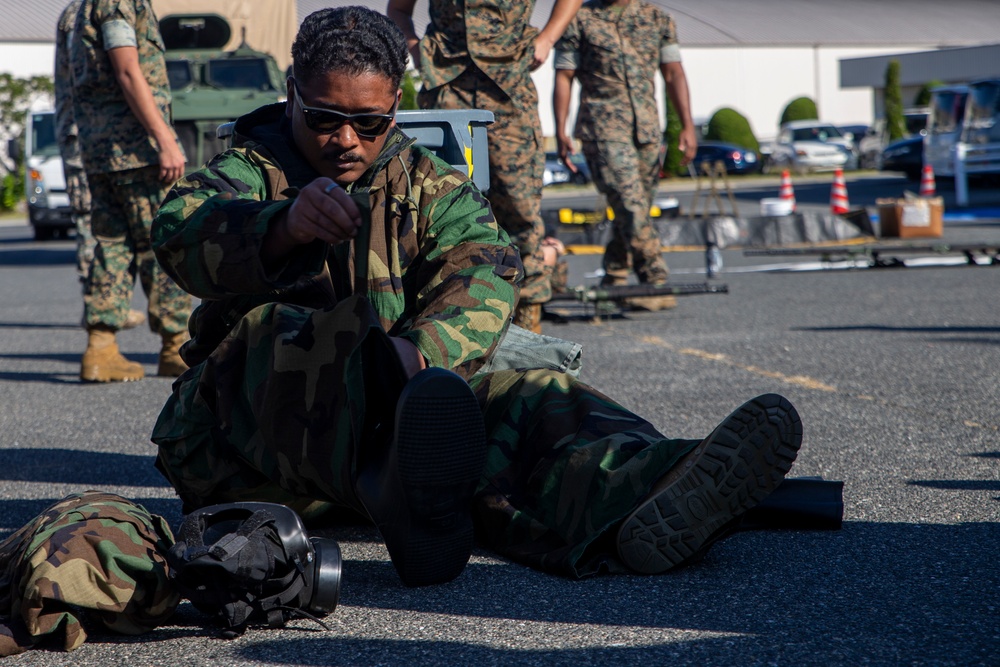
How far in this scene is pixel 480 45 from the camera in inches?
198

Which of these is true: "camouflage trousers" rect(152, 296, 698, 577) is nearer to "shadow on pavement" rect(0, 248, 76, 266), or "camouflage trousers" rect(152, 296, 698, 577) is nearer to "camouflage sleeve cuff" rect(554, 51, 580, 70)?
"camouflage sleeve cuff" rect(554, 51, 580, 70)

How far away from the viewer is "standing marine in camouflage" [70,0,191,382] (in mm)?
5230

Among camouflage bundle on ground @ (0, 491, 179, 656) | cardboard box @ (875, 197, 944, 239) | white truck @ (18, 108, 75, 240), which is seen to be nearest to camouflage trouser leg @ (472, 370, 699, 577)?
camouflage bundle on ground @ (0, 491, 179, 656)

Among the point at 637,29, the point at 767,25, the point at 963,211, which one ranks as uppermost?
the point at 767,25

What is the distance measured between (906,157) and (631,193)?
20818 millimetres

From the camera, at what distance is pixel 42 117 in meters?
18.3

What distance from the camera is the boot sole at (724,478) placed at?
2314 millimetres

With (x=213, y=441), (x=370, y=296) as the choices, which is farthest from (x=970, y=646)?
(x=213, y=441)

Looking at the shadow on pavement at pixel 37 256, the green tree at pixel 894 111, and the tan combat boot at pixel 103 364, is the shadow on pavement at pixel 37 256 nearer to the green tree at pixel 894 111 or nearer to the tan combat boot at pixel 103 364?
the tan combat boot at pixel 103 364

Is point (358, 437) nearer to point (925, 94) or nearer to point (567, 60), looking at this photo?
point (567, 60)

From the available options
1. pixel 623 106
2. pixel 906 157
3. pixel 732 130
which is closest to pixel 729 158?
pixel 732 130

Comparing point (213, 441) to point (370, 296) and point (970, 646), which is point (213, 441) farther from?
point (970, 646)

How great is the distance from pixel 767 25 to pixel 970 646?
5620 centimetres

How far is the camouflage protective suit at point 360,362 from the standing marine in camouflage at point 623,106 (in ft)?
14.6
